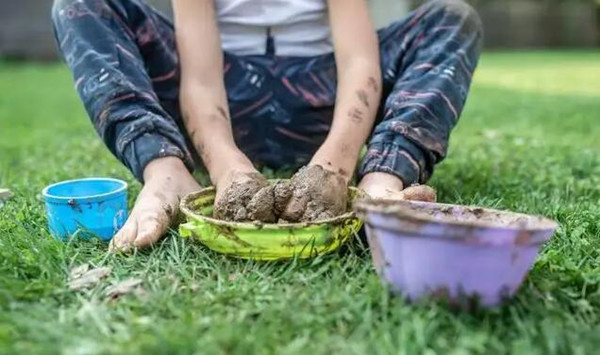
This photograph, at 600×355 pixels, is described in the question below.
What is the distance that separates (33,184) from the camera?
2.07m

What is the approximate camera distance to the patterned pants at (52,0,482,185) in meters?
1.61

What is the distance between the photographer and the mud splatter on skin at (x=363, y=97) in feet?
5.55

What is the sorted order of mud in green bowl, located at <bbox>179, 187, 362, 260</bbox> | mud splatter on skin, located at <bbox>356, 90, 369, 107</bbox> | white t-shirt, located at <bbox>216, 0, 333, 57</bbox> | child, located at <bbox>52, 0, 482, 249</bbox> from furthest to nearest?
white t-shirt, located at <bbox>216, 0, 333, 57</bbox>
mud splatter on skin, located at <bbox>356, 90, 369, 107</bbox>
child, located at <bbox>52, 0, 482, 249</bbox>
mud in green bowl, located at <bbox>179, 187, 362, 260</bbox>

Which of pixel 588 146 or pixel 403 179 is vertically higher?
pixel 403 179

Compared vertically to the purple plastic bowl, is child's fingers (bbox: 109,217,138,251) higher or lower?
lower

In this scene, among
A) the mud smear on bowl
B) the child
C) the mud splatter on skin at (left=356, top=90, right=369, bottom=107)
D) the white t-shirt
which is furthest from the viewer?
the white t-shirt

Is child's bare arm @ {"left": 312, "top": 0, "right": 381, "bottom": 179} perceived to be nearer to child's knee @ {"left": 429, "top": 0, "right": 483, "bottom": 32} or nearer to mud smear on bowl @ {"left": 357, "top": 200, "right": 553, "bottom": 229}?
→ child's knee @ {"left": 429, "top": 0, "right": 483, "bottom": 32}

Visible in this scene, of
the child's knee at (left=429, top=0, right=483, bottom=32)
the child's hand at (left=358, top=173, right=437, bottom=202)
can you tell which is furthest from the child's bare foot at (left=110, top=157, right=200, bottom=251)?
the child's knee at (left=429, top=0, right=483, bottom=32)

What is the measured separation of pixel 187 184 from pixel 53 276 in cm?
40

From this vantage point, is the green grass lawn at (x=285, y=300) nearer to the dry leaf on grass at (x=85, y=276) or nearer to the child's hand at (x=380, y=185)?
the dry leaf on grass at (x=85, y=276)

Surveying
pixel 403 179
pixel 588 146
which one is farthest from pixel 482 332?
pixel 588 146

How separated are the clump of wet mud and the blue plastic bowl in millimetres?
247

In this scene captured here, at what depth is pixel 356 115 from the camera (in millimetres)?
1661

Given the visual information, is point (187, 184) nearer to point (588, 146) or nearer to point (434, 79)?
point (434, 79)
